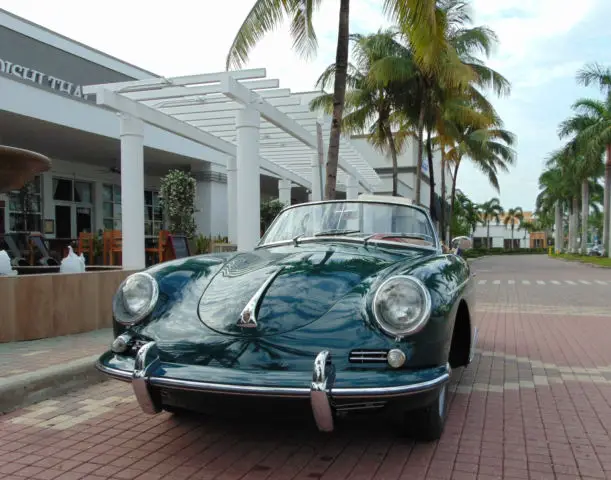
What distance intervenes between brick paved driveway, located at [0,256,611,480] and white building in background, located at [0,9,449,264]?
5761mm

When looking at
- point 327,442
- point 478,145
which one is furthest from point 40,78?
point 478,145

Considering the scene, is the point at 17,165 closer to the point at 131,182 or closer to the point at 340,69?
the point at 131,182

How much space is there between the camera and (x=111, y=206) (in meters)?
20.7

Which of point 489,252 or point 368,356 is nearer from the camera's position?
point 368,356

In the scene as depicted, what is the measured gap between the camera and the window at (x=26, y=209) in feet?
54.9

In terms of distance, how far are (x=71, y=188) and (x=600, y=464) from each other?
18.7 meters

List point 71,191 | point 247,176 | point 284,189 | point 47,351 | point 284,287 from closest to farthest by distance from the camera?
point 284,287 → point 47,351 → point 247,176 → point 71,191 → point 284,189

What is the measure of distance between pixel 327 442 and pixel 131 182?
854 cm

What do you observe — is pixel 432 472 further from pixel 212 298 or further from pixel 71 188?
pixel 71 188

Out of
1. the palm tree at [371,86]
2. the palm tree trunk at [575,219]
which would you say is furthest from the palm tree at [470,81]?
the palm tree trunk at [575,219]

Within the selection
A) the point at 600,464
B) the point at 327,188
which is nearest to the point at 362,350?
the point at 600,464

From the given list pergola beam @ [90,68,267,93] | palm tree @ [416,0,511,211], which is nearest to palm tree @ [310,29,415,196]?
palm tree @ [416,0,511,211]

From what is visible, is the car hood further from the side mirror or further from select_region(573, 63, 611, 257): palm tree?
select_region(573, 63, 611, 257): palm tree

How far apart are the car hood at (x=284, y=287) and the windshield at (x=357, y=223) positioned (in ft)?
2.49
